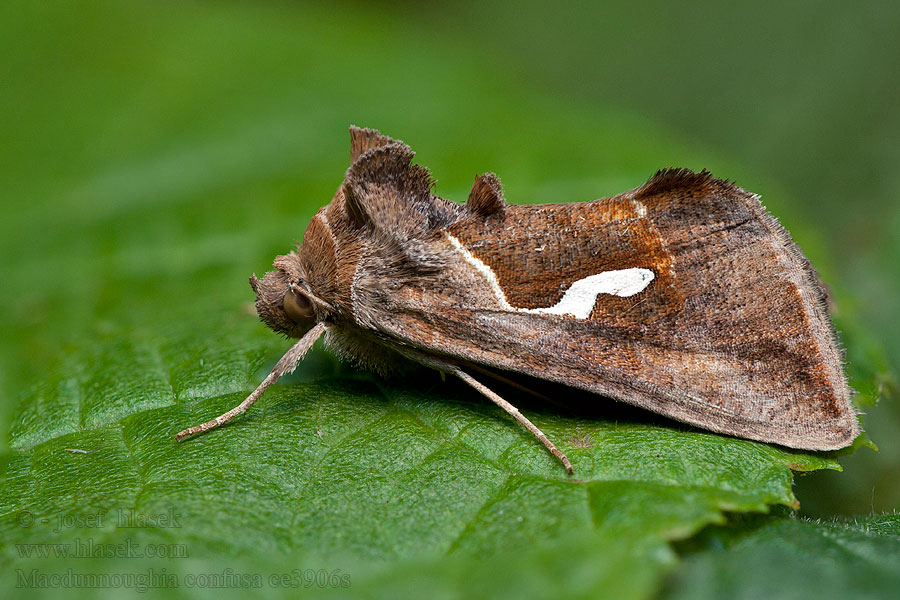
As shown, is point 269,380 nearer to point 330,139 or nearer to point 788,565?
point 788,565

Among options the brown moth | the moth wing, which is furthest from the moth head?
the moth wing

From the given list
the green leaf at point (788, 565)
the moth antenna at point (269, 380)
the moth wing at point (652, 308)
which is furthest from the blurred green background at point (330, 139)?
the moth antenna at point (269, 380)

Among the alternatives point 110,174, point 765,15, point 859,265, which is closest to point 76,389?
point 110,174

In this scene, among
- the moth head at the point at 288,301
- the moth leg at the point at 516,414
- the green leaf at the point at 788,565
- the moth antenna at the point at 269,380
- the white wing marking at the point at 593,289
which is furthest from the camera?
the moth head at the point at 288,301

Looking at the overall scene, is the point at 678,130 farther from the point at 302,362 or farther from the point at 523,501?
the point at 523,501

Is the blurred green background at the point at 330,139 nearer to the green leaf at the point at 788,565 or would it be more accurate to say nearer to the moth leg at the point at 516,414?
the green leaf at the point at 788,565

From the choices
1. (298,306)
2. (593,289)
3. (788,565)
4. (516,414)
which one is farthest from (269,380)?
(788,565)
